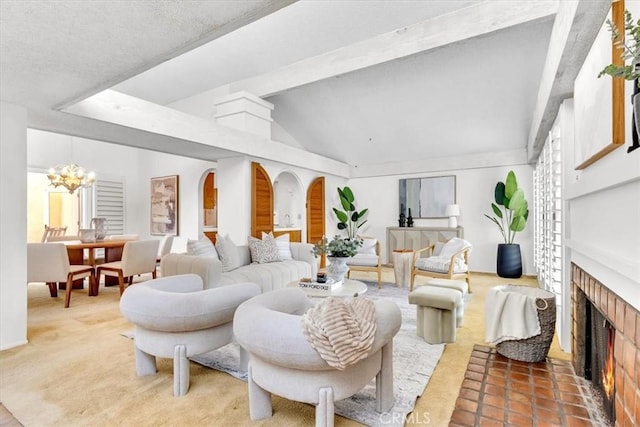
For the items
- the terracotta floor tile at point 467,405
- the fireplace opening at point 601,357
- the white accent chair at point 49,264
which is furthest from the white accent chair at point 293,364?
the white accent chair at point 49,264

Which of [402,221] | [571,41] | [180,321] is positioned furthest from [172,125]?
[402,221]

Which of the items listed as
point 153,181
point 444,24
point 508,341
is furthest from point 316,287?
point 153,181

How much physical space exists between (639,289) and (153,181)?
8109 mm

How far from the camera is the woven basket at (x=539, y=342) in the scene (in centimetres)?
240

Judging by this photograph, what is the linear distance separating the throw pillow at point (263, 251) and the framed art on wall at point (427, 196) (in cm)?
360

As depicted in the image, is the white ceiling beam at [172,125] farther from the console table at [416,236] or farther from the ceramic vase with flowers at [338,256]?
the console table at [416,236]

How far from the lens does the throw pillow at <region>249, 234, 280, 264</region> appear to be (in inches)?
179

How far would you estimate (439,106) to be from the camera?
214 inches

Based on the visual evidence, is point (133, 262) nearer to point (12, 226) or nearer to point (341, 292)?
point (12, 226)

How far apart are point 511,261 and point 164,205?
706 cm

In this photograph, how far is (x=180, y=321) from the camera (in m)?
2.02

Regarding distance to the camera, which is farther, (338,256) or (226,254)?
(226,254)

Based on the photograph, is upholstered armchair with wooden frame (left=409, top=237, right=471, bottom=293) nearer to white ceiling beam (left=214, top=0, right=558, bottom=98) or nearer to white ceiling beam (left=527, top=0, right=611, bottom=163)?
white ceiling beam (left=527, top=0, right=611, bottom=163)

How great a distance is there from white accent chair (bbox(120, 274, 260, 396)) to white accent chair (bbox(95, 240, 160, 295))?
2.55 meters
